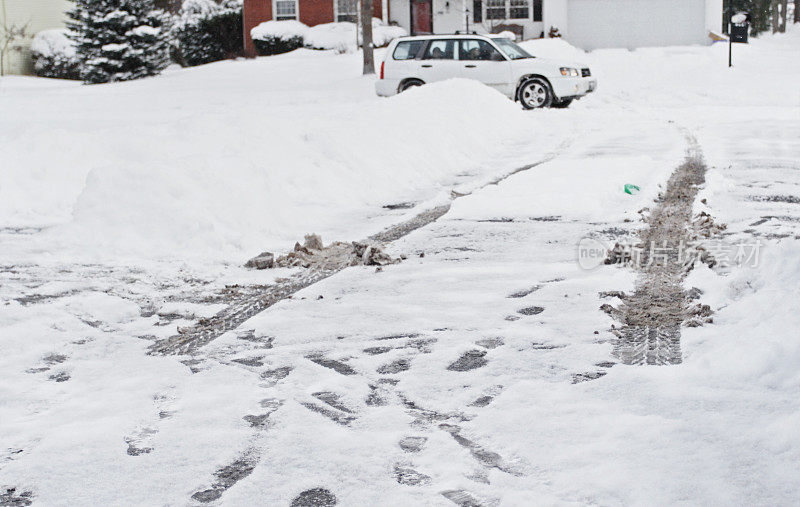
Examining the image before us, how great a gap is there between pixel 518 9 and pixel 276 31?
9.83m

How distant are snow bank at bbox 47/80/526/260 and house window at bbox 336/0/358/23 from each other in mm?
25547

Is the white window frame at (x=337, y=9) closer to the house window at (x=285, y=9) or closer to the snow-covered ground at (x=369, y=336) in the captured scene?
the house window at (x=285, y=9)

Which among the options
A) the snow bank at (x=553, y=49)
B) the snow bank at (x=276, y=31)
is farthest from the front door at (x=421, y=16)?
the snow bank at (x=553, y=49)

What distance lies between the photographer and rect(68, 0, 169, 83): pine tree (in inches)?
1265

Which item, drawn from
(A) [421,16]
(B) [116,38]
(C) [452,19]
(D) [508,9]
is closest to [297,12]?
(A) [421,16]

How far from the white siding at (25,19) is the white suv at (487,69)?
72.6ft

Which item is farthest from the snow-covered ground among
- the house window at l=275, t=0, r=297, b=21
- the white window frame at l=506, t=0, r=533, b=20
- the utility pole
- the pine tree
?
the house window at l=275, t=0, r=297, b=21

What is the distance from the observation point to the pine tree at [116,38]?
105 ft

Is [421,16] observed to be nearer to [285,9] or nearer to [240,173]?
[285,9]

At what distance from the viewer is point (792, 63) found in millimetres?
32156

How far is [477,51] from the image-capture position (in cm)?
1938

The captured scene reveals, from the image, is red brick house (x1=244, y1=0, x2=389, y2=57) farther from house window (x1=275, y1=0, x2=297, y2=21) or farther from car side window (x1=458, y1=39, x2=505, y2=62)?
car side window (x1=458, y1=39, x2=505, y2=62)

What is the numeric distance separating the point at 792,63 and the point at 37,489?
3340cm

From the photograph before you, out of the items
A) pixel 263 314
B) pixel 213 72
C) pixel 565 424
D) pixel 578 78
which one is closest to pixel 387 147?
pixel 263 314
